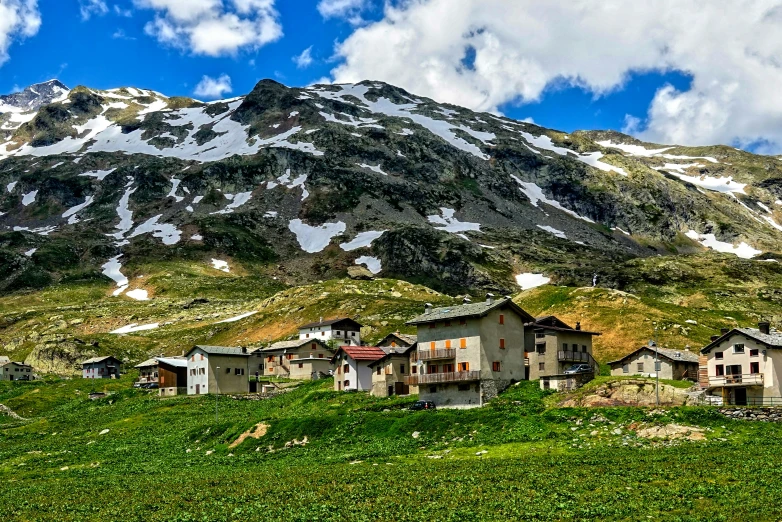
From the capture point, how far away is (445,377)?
7444 cm

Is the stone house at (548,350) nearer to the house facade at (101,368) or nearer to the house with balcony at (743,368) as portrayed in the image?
the house with balcony at (743,368)

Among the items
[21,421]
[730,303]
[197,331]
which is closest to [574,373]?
[21,421]

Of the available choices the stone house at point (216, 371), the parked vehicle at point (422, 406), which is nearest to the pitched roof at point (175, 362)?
the stone house at point (216, 371)

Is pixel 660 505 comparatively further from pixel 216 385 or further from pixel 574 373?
pixel 216 385

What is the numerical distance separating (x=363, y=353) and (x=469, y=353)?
22129 millimetres

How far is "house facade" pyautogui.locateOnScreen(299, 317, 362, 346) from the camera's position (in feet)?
488

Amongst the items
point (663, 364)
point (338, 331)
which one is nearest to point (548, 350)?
point (663, 364)

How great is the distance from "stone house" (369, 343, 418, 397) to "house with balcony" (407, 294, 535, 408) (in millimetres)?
7696

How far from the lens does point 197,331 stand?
181000mm

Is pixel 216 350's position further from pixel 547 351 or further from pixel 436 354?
pixel 547 351

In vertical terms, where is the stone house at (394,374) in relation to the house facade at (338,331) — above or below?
below

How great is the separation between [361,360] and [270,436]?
94.4ft

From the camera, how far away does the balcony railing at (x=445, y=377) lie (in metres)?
73.0

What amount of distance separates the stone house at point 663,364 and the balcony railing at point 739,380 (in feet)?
64.2
